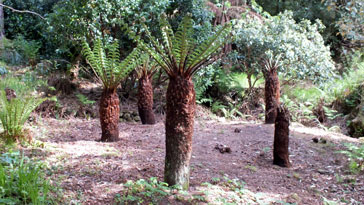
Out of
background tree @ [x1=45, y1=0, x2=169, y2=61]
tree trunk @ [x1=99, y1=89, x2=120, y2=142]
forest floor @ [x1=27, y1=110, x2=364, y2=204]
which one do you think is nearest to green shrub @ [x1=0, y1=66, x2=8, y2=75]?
background tree @ [x1=45, y1=0, x2=169, y2=61]

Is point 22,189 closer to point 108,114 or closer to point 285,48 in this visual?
point 108,114

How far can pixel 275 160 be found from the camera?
4.92m

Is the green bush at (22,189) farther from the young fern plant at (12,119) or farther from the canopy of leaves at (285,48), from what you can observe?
the canopy of leaves at (285,48)

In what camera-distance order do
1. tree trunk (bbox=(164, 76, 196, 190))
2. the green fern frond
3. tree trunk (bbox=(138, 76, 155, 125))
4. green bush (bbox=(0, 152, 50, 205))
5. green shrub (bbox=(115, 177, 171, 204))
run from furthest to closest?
tree trunk (bbox=(138, 76, 155, 125))
the green fern frond
tree trunk (bbox=(164, 76, 196, 190))
green shrub (bbox=(115, 177, 171, 204))
green bush (bbox=(0, 152, 50, 205))

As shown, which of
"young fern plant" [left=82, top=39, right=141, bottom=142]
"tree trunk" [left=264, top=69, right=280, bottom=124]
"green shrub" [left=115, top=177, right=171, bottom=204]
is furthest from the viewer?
"tree trunk" [left=264, top=69, right=280, bottom=124]

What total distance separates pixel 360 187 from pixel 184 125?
2.86 metres

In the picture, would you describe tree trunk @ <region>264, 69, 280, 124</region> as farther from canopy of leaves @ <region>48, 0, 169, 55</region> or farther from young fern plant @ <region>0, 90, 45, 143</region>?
young fern plant @ <region>0, 90, 45, 143</region>

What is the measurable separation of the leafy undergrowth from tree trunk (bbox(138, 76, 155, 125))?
370 centimetres

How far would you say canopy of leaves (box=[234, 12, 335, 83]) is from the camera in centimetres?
930

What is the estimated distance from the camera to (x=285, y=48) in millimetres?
9070

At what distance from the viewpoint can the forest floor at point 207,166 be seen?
3.24 m

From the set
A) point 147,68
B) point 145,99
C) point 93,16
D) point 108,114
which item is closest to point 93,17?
point 93,16

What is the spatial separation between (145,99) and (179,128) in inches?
154

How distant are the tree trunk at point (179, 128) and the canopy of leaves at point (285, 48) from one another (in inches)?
252
